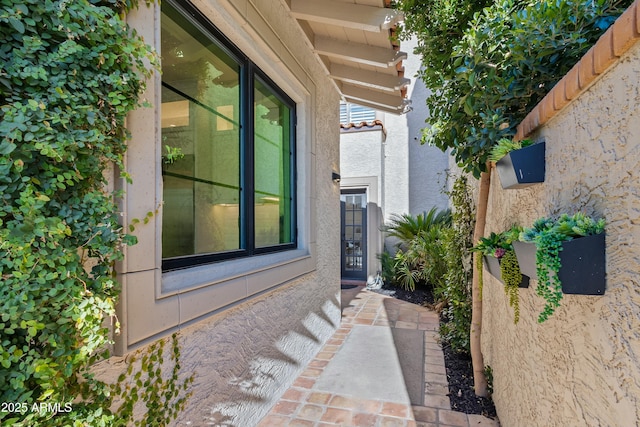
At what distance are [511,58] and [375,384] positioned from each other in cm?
376

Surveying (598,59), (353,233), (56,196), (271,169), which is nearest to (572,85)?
(598,59)

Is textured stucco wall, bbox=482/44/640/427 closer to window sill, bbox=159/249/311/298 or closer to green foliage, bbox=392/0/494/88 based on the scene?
green foliage, bbox=392/0/494/88

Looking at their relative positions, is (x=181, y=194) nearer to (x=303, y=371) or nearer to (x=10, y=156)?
(x=10, y=156)

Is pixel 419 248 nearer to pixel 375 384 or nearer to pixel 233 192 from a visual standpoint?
pixel 375 384

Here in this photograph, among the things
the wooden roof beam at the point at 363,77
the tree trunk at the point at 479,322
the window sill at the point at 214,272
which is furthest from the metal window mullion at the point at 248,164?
the wooden roof beam at the point at 363,77

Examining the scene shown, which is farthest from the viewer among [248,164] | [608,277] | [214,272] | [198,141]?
[248,164]

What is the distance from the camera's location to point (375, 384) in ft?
13.3

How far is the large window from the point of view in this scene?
2436 millimetres

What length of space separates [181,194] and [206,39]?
1.37m

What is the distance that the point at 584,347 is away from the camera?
1.48m

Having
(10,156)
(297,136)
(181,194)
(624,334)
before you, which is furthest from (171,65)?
(624,334)

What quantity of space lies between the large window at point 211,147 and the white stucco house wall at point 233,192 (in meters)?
0.01

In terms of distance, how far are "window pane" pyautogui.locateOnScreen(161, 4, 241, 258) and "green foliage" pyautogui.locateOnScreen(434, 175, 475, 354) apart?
319 centimetres

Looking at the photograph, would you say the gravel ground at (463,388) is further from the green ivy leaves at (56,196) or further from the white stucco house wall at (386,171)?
the white stucco house wall at (386,171)
